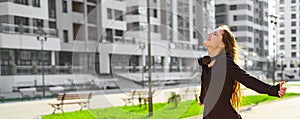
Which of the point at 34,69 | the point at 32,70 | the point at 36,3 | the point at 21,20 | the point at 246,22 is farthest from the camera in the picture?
the point at 246,22

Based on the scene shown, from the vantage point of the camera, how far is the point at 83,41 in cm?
2886

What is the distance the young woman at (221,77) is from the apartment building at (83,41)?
50.6 ft

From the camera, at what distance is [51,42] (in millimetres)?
25359

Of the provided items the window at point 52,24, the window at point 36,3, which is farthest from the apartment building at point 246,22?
the window at point 36,3

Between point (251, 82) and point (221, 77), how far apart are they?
23cm

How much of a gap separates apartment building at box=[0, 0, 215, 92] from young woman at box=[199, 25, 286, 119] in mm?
15413

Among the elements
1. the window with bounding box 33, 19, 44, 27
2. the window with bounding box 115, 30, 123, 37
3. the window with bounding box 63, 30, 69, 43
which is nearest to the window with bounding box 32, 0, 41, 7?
the window with bounding box 33, 19, 44, 27

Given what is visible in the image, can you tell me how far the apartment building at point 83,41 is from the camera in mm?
22391

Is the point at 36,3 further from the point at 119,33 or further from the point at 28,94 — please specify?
the point at 119,33

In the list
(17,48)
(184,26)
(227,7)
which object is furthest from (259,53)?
(17,48)

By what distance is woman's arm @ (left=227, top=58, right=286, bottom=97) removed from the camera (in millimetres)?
2447

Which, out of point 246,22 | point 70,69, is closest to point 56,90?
point 70,69

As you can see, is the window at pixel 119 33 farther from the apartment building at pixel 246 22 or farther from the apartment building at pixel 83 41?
the apartment building at pixel 246 22

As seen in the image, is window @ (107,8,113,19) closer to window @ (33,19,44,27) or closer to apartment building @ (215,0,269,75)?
window @ (33,19,44,27)
